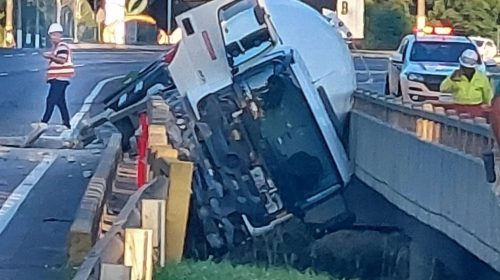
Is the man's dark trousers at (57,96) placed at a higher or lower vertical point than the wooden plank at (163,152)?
lower

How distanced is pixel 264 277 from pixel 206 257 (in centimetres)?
392

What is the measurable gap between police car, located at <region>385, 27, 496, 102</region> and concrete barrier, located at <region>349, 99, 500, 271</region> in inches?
468

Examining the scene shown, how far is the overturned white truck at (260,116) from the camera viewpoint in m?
18.5

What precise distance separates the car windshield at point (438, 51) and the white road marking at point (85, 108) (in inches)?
294

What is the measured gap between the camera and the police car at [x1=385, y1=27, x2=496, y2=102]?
105ft

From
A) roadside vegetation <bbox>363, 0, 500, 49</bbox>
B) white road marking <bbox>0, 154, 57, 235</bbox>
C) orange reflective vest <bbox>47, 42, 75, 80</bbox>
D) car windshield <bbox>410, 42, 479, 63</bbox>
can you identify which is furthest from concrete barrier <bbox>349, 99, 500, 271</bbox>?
roadside vegetation <bbox>363, 0, 500, 49</bbox>

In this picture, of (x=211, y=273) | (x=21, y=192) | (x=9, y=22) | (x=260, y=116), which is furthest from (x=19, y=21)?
(x=211, y=273)

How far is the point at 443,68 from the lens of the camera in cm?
3272

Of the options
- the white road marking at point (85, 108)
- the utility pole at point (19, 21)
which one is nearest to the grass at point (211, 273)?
the white road marking at point (85, 108)

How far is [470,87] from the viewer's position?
64.3 feet

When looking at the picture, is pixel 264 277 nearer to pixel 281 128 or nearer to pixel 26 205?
pixel 26 205

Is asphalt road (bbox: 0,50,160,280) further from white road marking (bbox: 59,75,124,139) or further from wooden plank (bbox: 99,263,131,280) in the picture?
wooden plank (bbox: 99,263,131,280)

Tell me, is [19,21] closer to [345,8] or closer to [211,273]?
[345,8]

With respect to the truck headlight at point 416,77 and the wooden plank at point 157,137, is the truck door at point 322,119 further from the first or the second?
the truck headlight at point 416,77
